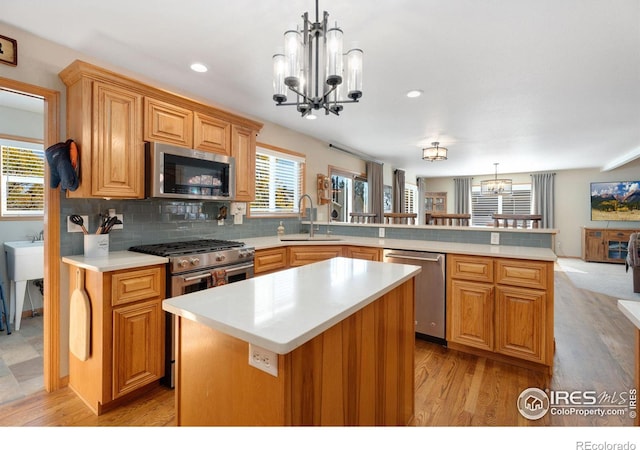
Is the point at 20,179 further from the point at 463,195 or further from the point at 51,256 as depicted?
the point at 463,195

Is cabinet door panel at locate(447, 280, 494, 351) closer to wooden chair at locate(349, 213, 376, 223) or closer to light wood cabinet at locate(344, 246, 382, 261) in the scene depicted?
light wood cabinet at locate(344, 246, 382, 261)

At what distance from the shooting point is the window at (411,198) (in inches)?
366

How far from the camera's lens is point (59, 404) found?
2.02 m

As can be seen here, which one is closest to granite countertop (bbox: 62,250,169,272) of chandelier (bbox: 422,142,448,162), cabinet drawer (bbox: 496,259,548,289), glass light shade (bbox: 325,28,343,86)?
glass light shade (bbox: 325,28,343,86)

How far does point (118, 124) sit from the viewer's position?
218cm

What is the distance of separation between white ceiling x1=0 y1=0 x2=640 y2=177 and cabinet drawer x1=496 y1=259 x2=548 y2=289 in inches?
62.4

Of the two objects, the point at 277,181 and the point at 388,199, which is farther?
the point at 388,199

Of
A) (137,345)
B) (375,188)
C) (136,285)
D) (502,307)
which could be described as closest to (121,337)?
(137,345)

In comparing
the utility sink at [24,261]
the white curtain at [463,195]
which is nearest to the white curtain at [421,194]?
the white curtain at [463,195]

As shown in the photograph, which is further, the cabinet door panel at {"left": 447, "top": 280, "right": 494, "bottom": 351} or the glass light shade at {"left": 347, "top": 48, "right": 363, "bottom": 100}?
the cabinet door panel at {"left": 447, "top": 280, "right": 494, "bottom": 351}

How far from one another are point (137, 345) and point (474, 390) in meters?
2.33

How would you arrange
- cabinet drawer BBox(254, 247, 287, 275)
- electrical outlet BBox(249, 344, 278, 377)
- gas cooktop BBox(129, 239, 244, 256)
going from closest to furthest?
electrical outlet BBox(249, 344, 278, 377), gas cooktop BBox(129, 239, 244, 256), cabinet drawer BBox(254, 247, 287, 275)

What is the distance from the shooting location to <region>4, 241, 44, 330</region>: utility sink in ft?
10.0
